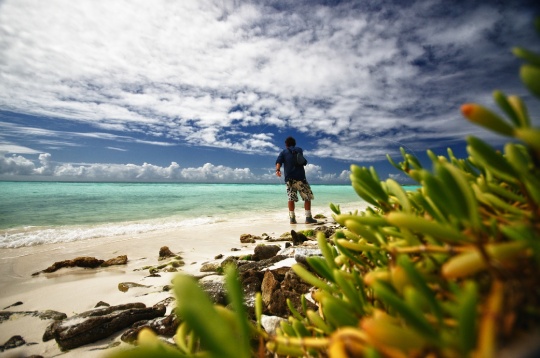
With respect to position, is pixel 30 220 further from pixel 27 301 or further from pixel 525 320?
pixel 525 320

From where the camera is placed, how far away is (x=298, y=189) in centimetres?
816

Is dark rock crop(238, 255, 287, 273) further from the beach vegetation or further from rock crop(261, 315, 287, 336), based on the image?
the beach vegetation

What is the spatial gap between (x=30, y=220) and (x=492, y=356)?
13411 mm

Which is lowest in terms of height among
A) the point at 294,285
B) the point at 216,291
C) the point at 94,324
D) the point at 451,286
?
the point at 94,324

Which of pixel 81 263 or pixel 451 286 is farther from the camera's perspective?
pixel 81 263

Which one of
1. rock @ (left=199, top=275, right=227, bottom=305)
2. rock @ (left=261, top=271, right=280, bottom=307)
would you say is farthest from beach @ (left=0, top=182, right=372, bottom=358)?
rock @ (left=261, top=271, right=280, bottom=307)

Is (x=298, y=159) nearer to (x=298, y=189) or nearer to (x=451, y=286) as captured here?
(x=298, y=189)

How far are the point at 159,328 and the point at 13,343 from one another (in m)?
1.20

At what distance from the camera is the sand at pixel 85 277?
7.32 ft

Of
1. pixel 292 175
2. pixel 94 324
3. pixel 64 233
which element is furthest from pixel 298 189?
pixel 64 233

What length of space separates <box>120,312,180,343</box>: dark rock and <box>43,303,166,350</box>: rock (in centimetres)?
16

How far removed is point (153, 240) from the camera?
251 inches

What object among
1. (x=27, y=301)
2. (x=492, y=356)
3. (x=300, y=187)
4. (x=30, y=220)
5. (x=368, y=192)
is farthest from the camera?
(x=30, y=220)

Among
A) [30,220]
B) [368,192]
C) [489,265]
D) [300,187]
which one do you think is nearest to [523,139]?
[489,265]
